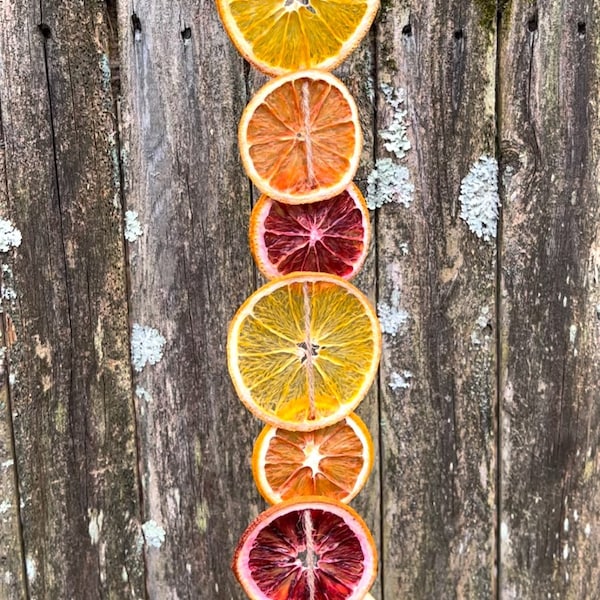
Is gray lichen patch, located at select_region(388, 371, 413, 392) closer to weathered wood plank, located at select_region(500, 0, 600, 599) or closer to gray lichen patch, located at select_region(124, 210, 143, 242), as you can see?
weathered wood plank, located at select_region(500, 0, 600, 599)

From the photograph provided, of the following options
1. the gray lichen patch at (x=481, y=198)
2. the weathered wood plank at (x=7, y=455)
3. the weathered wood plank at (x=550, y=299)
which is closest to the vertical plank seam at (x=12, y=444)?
the weathered wood plank at (x=7, y=455)

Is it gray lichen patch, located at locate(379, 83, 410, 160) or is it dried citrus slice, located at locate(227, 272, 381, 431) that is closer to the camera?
dried citrus slice, located at locate(227, 272, 381, 431)

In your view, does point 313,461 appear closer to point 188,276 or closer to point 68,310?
point 188,276

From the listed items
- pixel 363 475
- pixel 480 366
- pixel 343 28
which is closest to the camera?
pixel 343 28

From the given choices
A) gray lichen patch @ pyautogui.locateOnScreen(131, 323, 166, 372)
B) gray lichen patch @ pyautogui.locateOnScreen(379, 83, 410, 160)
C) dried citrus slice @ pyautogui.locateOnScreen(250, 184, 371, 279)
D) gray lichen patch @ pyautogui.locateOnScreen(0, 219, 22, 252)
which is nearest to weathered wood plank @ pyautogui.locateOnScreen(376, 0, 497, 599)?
gray lichen patch @ pyautogui.locateOnScreen(379, 83, 410, 160)

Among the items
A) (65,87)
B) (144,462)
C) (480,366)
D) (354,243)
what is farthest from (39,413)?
(480,366)

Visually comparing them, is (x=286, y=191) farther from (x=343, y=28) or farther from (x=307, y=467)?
(x=307, y=467)

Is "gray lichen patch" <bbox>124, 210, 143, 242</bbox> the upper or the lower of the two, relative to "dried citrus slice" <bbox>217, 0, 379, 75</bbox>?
lower
